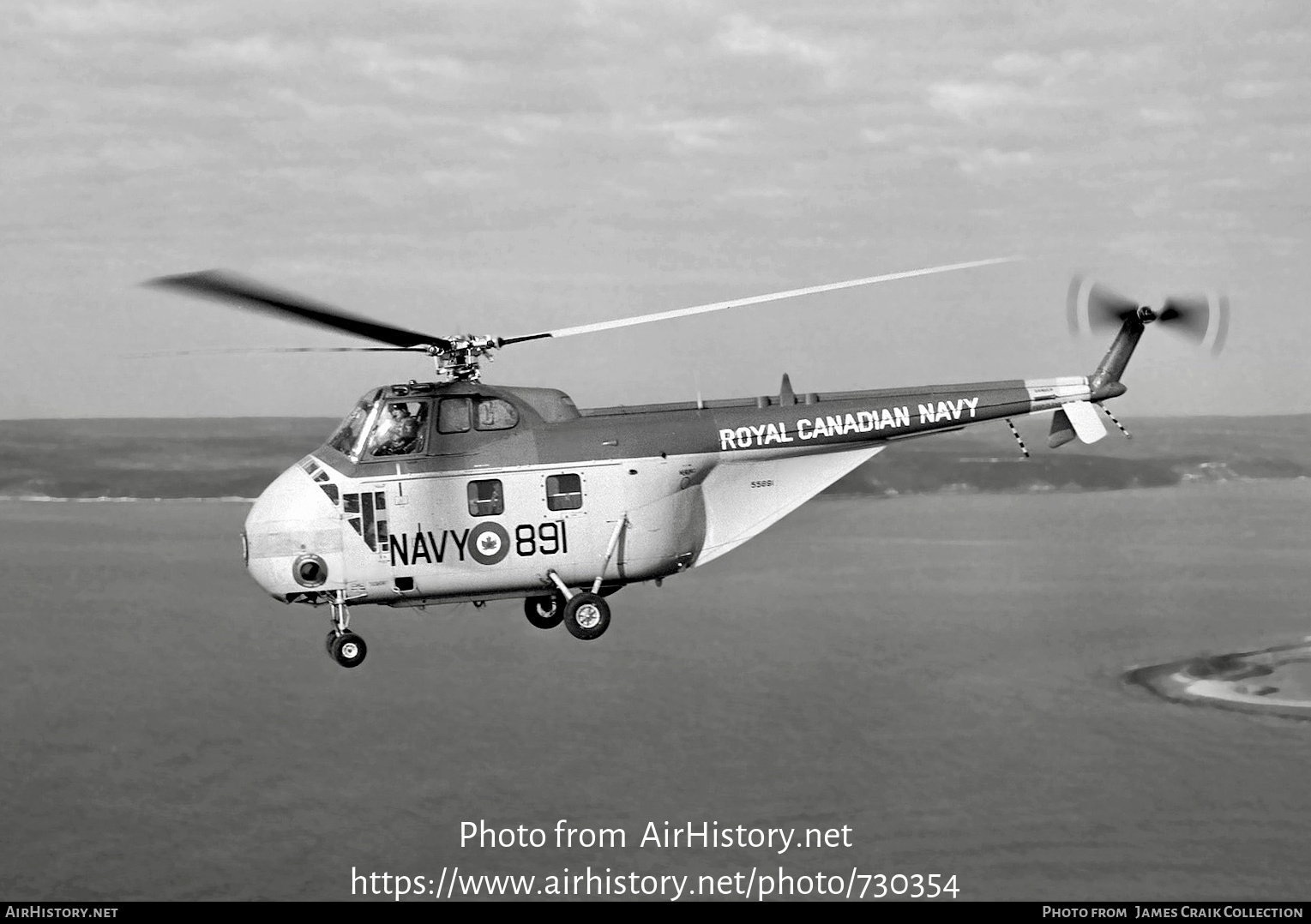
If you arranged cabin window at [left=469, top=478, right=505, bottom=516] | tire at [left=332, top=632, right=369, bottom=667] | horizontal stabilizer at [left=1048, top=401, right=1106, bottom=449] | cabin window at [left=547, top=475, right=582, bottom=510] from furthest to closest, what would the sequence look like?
horizontal stabilizer at [left=1048, top=401, right=1106, bottom=449]
cabin window at [left=547, top=475, right=582, bottom=510]
cabin window at [left=469, top=478, right=505, bottom=516]
tire at [left=332, top=632, right=369, bottom=667]

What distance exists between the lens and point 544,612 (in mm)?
20219

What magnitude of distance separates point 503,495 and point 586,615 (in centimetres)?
219

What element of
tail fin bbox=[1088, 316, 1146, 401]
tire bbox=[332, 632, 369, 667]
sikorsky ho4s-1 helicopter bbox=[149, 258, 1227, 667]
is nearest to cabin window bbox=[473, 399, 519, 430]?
sikorsky ho4s-1 helicopter bbox=[149, 258, 1227, 667]

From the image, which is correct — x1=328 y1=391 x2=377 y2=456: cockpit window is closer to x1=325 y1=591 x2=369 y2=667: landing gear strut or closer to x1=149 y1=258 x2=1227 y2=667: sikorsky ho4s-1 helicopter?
x1=149 y1=258 x2=1227 y2=667: sikorsky ho4s-1 helicopter

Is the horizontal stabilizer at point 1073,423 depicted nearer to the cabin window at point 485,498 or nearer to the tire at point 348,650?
the cabin window at point 485,498

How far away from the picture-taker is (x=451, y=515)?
1905 centimetres

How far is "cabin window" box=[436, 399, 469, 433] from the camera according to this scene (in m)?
19.1

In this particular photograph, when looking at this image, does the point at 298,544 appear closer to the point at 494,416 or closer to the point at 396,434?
the point at 396,434

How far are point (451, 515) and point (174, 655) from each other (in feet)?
609

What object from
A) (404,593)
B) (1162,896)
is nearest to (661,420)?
(404,593)

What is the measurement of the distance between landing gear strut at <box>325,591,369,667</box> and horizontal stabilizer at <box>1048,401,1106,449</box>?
38.2ft

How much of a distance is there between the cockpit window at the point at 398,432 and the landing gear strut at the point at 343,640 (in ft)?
7.47

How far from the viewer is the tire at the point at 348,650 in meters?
18.5
